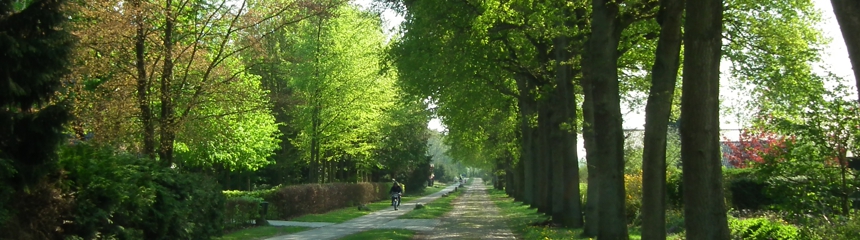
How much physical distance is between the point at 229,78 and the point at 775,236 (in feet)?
37.0

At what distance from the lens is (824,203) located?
11625 mm

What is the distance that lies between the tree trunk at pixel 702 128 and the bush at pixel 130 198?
24.1 feet

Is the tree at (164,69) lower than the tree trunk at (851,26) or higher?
higher

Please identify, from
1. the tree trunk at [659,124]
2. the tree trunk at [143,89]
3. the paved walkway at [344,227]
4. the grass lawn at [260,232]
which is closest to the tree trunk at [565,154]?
the paved walkway at [344,227]

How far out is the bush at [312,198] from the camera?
2902cm

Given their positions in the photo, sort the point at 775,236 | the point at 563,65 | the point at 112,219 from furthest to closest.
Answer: the point at 563,65 → the point at 775,236 → the point at 112,219

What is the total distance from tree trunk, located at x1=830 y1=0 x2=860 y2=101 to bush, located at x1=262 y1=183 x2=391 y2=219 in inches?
924

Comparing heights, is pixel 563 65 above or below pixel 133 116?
above

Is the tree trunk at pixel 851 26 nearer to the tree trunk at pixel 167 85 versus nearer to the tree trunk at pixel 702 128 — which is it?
the tree trunk at pixel 702 128

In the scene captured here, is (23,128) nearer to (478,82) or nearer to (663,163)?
(663,163)

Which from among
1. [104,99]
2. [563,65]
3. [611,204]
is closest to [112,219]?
[104,99]

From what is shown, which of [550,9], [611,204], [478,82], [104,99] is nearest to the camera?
[104,99]

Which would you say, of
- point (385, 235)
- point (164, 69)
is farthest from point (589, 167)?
point (164, 69)

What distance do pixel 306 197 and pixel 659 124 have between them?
70.2 ft
